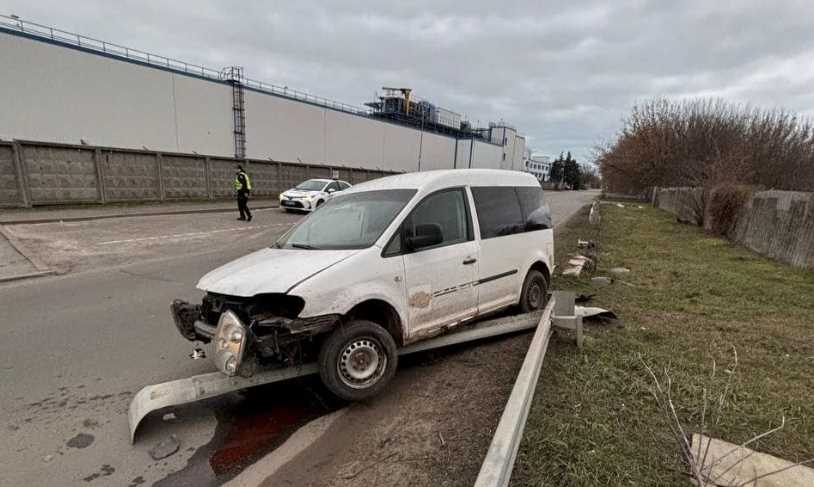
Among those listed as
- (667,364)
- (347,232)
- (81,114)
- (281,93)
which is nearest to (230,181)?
(81,114)

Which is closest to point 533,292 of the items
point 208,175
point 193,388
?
point 193,388

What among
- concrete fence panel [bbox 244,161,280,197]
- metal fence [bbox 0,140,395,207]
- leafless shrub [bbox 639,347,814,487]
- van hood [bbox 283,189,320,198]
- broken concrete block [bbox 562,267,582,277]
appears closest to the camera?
leafless shrub [bbox 639,347,814,487]

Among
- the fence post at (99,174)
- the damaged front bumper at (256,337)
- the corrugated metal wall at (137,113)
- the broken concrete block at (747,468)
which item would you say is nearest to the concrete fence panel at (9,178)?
the corrugated metal wall at (137,113)

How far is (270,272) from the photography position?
3.36m

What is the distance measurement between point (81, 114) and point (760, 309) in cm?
3041

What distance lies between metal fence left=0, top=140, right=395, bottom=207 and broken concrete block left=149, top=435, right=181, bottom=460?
19.7m

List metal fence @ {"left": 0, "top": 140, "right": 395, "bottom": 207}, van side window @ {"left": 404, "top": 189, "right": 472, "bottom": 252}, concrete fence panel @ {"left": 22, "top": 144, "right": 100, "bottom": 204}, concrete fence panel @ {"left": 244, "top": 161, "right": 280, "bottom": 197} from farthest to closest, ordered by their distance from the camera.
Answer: concrete fence panel @ {"left": 244, "top": 161, "right": 280, "bottom": 197} < concrete fence panel @ {"left": 22, "top": 144, "right": 100, "bottom": 204} < metal fence @ {"left": 0, "top": 140, "right": 395, "bottom": 207} < van side window @ {"left": 404, "top": 189, "right": 472, "bottom": 252}

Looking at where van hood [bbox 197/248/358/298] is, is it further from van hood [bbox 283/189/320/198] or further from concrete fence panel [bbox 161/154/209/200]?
concrete fence panel [bbox 161/154/209/200]

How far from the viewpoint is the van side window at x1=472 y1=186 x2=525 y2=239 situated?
476 cm

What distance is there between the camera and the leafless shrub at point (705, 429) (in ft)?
7.57

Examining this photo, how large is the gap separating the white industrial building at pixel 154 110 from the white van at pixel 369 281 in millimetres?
25509

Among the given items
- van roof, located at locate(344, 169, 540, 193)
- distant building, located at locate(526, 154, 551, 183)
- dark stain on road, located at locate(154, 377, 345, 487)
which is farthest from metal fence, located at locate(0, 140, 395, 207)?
distant building, located at locate(526, 154, 551, 183)

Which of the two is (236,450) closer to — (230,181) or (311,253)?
(311,253)

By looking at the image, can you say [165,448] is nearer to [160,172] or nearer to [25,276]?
[25,276]
